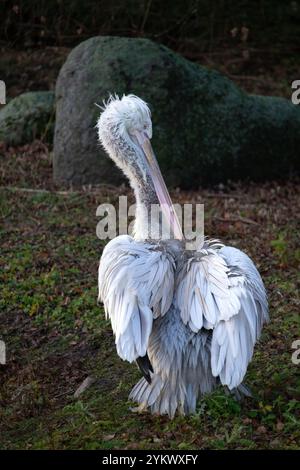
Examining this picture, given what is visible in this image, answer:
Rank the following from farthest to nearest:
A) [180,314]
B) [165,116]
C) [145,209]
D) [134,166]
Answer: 1. [165,116]
2. [134,166]
3. [145,209]
4. [180,314]

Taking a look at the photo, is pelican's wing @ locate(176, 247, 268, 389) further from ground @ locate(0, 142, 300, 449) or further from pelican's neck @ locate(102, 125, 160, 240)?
pelican's neck @ locate(102, 125, 160, 240)

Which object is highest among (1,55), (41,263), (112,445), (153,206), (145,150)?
(1,55)

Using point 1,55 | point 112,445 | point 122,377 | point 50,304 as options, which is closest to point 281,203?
point 50,304

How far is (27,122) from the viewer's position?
9.63 metres

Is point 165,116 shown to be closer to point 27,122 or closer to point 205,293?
A: point 27,122

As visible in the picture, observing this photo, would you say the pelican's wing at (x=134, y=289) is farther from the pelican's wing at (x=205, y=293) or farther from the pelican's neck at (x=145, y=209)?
the pelican's neck at (x=145, y=209)

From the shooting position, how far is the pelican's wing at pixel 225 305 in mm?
4027

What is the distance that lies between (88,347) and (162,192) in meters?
1.14

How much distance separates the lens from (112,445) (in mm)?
4105

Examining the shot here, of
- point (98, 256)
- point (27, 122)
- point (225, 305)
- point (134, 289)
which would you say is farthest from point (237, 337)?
point (27, 122)

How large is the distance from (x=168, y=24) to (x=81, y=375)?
8020 millimetres

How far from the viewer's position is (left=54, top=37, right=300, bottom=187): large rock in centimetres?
848

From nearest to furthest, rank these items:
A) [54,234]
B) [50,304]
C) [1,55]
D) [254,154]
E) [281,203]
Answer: [50,304], [54,234], [281,203], [254,154], [1,55]

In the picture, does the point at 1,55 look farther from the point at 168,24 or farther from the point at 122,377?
the point at 122,377
